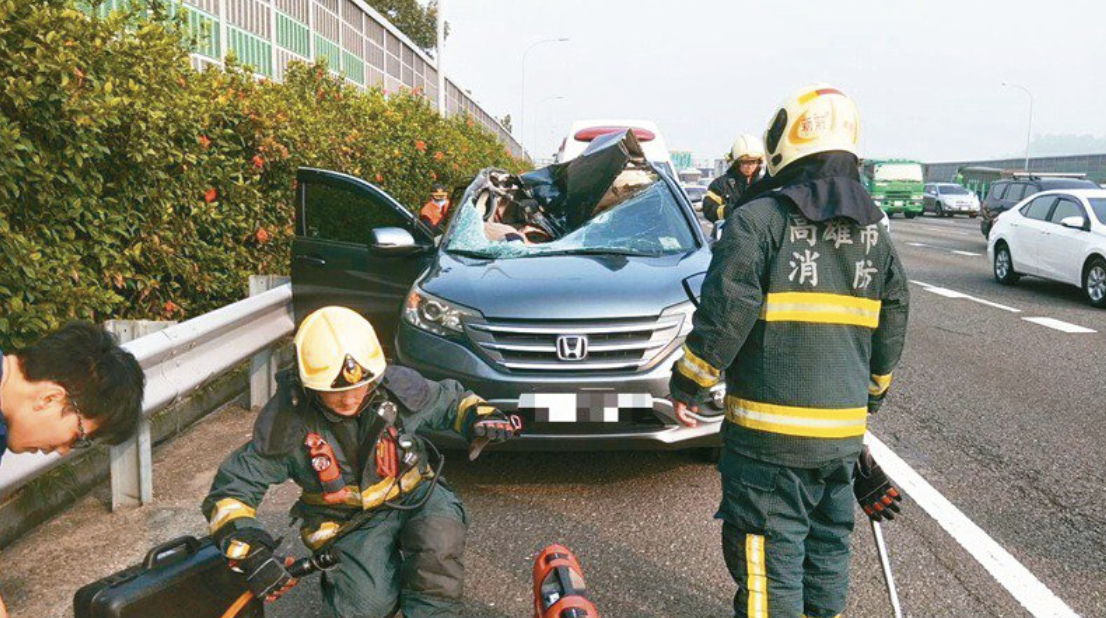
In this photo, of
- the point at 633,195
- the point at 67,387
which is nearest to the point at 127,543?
the point at 67,387

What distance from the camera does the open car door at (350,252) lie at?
6.33 m

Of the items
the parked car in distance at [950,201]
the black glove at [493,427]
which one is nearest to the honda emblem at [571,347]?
the black glove at [493,427]

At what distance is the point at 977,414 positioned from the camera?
691cm

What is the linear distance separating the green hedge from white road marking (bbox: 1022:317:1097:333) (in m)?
8.14

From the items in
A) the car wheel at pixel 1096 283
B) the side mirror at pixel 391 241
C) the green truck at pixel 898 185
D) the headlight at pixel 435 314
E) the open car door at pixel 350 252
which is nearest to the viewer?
the headlight at pixel 435 314

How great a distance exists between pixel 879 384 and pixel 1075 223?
12.4m

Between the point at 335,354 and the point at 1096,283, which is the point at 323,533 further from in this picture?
the point at 1096,283

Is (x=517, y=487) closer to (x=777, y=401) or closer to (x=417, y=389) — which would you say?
(x=417, y=389)

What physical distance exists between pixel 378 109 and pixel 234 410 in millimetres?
8277

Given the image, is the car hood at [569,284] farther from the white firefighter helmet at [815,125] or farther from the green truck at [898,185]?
the green truck at [898,185]

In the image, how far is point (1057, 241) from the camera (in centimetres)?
1435

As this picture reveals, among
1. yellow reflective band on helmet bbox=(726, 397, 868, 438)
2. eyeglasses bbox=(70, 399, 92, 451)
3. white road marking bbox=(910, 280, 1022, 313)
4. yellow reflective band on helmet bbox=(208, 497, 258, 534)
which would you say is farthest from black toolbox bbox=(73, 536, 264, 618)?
white road marking bbox=(910, 280, 1022, 313)

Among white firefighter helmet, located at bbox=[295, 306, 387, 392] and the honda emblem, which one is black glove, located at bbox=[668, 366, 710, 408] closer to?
white firefighter helmet, located at bbox=[295, 306, 387, 392]

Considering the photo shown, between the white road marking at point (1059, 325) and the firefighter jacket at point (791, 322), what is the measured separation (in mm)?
9289
